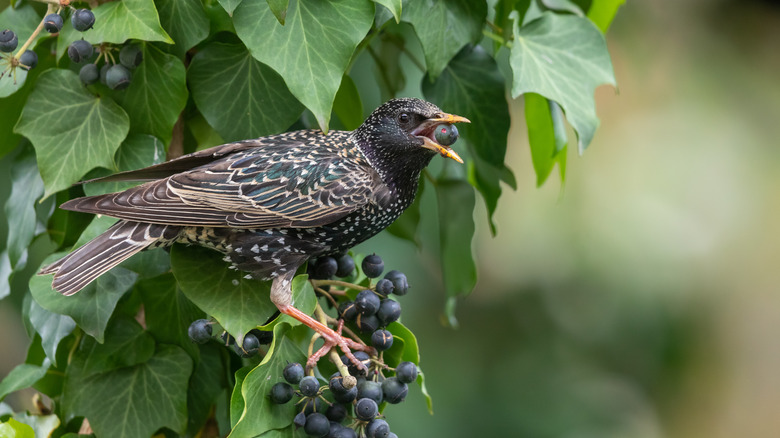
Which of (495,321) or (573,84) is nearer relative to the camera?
(573,84)

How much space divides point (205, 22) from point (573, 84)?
0.80 meters

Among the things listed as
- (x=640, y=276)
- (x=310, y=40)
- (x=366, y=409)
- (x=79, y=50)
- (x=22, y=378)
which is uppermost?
(x=310, y=40)

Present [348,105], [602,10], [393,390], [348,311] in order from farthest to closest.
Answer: [602,10]
[348,105]
[348,311]
[393,390]

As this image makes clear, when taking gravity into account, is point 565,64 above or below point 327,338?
above

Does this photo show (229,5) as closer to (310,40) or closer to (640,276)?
(310,40)

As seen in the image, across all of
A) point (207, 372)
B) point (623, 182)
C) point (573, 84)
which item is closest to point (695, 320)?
point (623, 182)

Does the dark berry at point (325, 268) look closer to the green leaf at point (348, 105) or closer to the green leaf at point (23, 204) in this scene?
the green leaf at point (348, 105)

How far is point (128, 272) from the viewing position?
167 cm

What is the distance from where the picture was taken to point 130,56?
1599 mm

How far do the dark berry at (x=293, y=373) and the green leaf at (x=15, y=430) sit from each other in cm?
60

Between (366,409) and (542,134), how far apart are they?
84 cm

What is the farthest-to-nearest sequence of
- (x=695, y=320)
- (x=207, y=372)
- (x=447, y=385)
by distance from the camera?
1. (x=695, y=320)
2. (x=447, y=385)
3. (x=207, y=372)

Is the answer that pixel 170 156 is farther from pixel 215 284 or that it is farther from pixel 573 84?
pixel 573 84

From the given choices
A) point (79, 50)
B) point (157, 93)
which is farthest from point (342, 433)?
point (79, 50)
